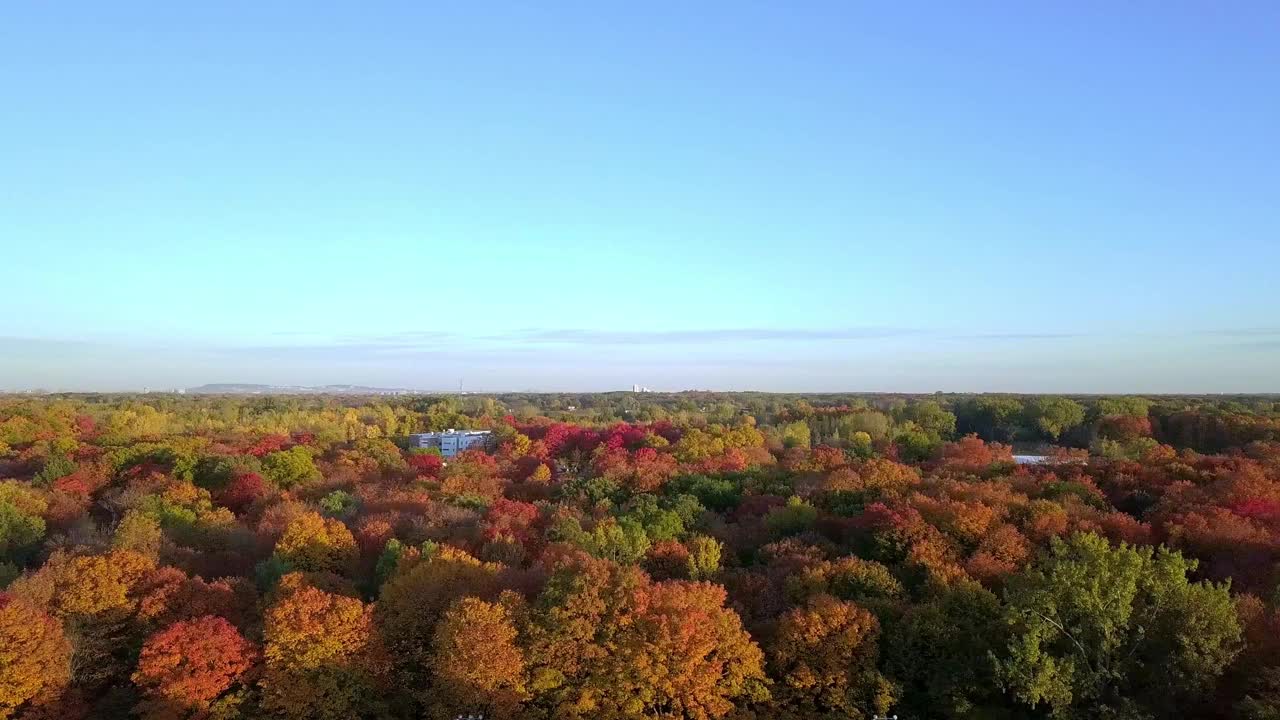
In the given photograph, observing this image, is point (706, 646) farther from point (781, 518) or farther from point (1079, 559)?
point (781, 518)

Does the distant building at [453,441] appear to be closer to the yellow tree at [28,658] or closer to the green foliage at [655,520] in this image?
the green foliage at [655,520]

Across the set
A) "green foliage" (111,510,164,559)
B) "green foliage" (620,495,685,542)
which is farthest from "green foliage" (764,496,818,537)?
"green foliage" (111,510,164,559)

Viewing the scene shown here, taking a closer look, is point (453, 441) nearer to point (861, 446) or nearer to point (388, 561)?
point (861, 446)

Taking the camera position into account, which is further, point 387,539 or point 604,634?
point 387,539

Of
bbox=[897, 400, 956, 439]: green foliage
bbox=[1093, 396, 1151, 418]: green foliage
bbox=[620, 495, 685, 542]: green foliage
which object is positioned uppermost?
bbox=[1093, 396, 1151, 418]: green foliage

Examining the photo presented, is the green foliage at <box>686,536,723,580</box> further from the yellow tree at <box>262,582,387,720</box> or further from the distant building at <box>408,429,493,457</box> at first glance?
the distant building at <box>408,429,493,457</box>

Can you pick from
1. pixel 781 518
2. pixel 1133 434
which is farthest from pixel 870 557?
pixel 1133 434
